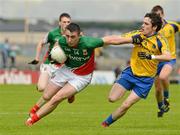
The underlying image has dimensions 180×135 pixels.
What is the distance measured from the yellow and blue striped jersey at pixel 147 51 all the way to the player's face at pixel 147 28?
4.4 inches

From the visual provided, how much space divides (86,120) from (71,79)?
7.80ft

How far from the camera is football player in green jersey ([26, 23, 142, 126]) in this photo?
45.0ft

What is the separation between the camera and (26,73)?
40.7m

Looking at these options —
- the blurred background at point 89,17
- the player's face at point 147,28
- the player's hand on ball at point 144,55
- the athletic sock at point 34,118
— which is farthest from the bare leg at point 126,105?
the blurred background at point 89,17

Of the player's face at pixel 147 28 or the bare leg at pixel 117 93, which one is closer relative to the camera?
the player's face at pixel 147 28

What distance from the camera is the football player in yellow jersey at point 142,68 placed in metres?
14.4

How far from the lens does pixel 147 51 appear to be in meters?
14.6

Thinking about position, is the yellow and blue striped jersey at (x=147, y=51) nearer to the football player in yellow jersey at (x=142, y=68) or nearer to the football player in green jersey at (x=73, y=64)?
the football player in yellow jersey at (x=142, y=68)

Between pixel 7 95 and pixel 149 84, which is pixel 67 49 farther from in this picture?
pixel 7 95

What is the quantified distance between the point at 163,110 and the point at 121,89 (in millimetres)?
3248

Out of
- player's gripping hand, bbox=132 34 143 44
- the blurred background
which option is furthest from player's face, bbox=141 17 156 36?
the blurred background

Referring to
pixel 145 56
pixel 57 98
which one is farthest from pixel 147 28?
pixel 57 98

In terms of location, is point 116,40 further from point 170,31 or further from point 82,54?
point 170,31

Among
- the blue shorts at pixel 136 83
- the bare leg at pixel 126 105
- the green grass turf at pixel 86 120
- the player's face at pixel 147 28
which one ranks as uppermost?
the player's face at pixel 147 28
